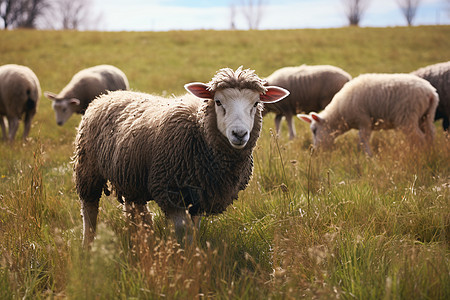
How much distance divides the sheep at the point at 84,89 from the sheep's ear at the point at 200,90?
7.00m

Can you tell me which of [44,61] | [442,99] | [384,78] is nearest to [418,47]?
[442,99]

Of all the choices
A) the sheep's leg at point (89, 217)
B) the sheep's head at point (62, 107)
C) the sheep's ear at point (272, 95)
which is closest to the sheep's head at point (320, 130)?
the sheep's ear at point (272, 95)

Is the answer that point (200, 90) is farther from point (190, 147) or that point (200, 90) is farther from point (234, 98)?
point (190, 147)

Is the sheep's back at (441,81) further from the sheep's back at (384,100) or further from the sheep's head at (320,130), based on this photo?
the sheep's head at (320,130)

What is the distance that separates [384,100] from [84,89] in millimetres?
6854

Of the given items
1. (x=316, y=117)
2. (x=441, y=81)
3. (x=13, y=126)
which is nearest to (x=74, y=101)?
(x=13, y=126)

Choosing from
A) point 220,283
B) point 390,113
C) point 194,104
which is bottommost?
point 220,283

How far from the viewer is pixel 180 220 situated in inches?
113

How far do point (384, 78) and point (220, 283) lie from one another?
18.4 ft

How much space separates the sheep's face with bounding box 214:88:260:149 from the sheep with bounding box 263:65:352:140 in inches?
228

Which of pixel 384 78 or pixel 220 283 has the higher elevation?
pixel 384 78

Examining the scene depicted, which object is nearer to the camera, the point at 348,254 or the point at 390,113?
the point at 348,254

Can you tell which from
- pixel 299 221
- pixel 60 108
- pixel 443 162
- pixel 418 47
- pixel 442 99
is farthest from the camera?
pixel 418 47

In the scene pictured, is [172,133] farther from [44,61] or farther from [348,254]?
[44,61]
